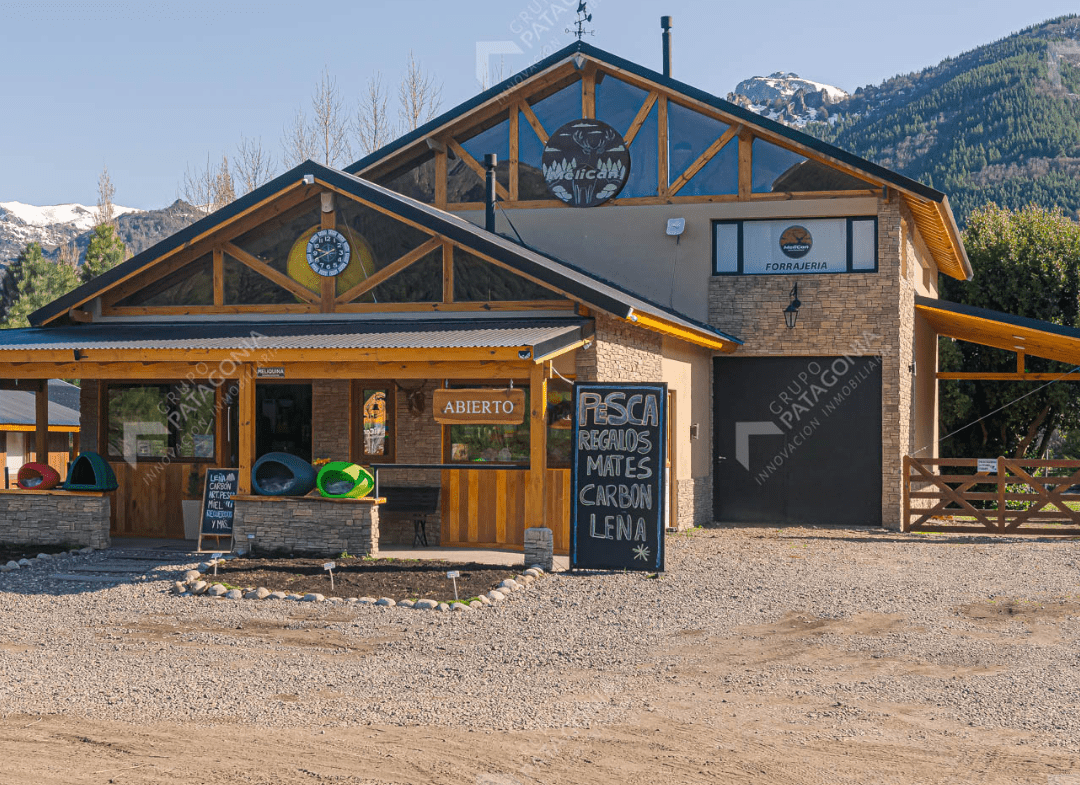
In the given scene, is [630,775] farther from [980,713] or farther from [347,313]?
[347,313]

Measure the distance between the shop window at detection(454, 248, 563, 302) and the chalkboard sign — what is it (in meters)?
2.08

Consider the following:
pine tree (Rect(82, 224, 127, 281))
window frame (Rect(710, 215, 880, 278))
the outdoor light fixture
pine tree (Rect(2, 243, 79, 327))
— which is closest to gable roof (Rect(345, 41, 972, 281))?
window frame (Rect(710, 215, 880, 278))

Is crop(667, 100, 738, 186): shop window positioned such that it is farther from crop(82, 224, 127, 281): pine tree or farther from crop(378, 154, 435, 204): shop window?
crop(82, 224, 127, 281): pine tree

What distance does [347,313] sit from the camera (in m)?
14.5

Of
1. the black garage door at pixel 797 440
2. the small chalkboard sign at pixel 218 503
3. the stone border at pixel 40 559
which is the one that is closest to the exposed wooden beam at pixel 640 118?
the black garage door at pixel 797 440

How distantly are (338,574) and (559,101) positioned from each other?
1076 centimetres

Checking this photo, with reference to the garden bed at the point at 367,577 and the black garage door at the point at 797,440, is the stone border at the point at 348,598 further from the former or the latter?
the black garage door at the point at 797,440

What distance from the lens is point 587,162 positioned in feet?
62.6

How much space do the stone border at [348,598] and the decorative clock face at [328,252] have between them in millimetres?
4680

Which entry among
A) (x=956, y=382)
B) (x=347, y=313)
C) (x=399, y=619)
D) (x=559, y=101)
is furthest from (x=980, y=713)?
(x=956, y=382)

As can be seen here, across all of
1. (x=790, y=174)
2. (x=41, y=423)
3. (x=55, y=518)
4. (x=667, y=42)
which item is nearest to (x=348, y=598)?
(x=55, y=518)

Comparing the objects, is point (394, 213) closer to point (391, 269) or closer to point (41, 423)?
point (391, 269)

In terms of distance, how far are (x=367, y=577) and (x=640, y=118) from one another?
1056cm

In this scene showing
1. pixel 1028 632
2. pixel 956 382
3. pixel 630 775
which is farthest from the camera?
pixel 956 382
